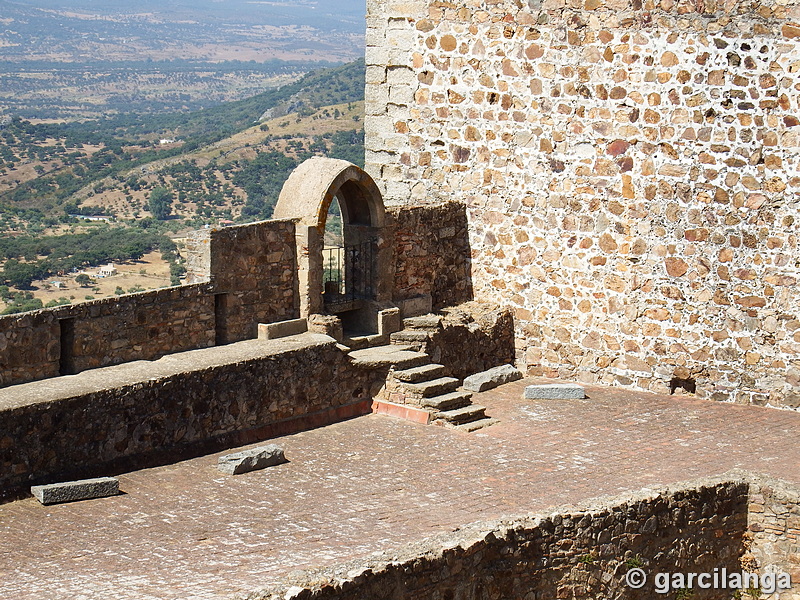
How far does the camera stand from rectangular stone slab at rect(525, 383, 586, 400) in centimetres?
1407

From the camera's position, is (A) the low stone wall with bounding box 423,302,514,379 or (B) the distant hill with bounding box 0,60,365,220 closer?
(A) the low stone wall with bounding box 423,302,514,379

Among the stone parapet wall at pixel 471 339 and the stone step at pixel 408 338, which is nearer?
the stone step at pixel 408 338

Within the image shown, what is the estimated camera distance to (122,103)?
448 ft

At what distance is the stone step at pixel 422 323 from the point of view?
561 inches

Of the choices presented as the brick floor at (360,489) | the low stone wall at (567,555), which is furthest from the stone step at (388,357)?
the low stone wall at (567,555)

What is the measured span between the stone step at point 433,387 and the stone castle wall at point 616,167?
1833mm

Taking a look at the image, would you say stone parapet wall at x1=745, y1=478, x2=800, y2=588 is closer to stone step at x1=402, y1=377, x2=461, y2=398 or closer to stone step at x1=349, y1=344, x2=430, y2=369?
stone step at x1=402, y1=377, x2=461, y2=398

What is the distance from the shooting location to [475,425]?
13023mm

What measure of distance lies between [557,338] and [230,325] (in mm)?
3898

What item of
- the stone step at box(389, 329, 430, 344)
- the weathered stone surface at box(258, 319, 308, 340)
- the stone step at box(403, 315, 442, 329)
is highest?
the weathered stone surface at box(258, 319, 308, 340)

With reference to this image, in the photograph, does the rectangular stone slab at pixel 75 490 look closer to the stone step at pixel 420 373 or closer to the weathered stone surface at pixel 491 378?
the stone step at pixel 420 373

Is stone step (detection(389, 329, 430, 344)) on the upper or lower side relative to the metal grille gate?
lower

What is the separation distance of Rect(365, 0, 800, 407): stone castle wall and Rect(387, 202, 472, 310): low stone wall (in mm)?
167

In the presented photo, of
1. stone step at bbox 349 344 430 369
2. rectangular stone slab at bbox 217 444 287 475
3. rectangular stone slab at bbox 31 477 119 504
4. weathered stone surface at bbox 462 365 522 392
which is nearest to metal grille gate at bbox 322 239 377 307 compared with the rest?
stone step at bbox 349 344 430 369
